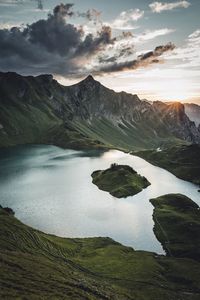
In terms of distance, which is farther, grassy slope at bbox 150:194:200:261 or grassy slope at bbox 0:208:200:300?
grassy slope at bbox 150:194:200:261

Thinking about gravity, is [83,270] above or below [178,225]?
below

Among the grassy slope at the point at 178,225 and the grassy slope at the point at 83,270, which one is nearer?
the grassy slope at the point at 83,270

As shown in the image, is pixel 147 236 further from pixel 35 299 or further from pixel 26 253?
pixel 35 299

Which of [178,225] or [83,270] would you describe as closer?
[83,270]
